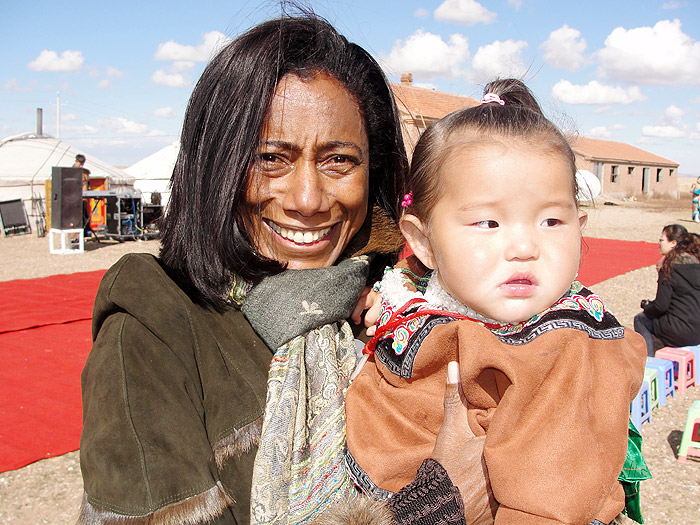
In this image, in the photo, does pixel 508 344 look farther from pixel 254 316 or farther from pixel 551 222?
pixel 254 316

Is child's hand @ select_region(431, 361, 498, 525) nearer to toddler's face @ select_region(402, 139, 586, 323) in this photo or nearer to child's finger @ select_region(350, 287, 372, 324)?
toddler's face @ select_region(402, 139, 586, 323)

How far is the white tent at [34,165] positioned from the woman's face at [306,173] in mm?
23028

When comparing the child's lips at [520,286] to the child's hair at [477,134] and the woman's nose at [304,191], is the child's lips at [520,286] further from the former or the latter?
the woman's nose at [304,191]

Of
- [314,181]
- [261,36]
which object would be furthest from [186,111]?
[314,181]

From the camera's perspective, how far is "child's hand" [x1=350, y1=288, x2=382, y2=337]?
2.16 metres

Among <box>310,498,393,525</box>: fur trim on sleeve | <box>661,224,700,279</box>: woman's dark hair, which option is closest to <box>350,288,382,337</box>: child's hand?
<box>310,498,393,525</box>: fur trim on sleeve

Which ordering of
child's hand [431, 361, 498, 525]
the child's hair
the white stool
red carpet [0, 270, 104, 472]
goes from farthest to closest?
1. the white stool
2. red carpet [0, 270, 104, 472]
3. the child's hair
4. child's hand [431, 361, 498, 525]

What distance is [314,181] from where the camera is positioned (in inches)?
74.4

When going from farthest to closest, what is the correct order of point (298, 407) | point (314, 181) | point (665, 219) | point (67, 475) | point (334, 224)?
1. point (665, 219)
2. point (67, 475)
3. point (334, 224)
4. point (314, 181)
5. point (298, 407)

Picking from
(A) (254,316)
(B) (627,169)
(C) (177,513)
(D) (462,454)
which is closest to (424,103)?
(A) (254,316)

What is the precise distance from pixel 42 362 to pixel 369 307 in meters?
5.47

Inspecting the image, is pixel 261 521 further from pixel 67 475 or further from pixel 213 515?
pixel 67 475

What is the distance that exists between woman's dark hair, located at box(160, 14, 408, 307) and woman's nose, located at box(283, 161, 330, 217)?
0.15 meters

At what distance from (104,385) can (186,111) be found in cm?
99
